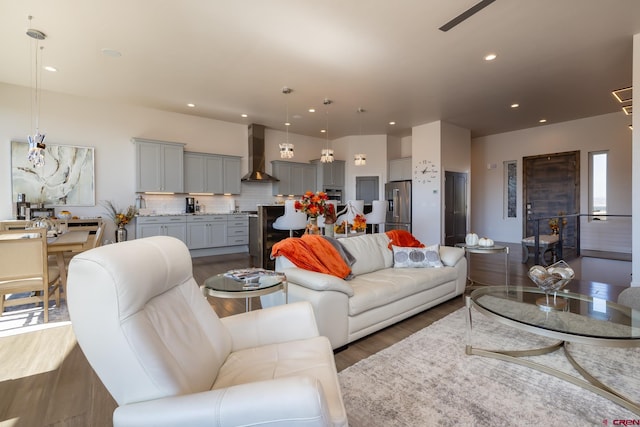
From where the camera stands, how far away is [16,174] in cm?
503

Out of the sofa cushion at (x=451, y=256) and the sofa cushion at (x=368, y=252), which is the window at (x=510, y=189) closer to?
the sofa cushion at (x=451, y=256)

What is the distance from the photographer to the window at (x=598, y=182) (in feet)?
22.3

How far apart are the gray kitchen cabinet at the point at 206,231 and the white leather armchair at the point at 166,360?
515 cm

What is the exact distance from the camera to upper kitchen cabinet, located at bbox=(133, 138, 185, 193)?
588cm

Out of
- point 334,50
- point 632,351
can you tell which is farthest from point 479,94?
point 632,351

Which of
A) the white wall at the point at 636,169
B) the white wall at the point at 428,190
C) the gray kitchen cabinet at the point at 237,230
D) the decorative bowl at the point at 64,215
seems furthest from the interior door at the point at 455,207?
the decorative bowl at the point at 64,215

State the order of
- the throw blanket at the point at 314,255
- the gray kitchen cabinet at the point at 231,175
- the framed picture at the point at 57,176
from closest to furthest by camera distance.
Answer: the throw blanket at the point at 314,255, the framed picture at the point at 57,176, the gray kitchen cabinet at the point at 231,175

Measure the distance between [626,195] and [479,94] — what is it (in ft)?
13.9

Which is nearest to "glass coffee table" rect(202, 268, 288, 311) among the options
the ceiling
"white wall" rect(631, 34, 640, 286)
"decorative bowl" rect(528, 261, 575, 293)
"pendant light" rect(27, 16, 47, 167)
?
"decorative bowl" rect(528, 261, 575, 293)

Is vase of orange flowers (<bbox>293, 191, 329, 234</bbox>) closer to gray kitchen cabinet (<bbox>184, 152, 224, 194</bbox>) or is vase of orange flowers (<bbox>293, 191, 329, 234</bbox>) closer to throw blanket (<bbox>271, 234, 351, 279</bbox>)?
throw blanket (<bbox>271, 234, 351, 279</bbox>)

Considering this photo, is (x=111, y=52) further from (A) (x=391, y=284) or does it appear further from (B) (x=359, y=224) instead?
(A) (x=391, y=284)

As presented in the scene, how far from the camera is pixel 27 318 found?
10.0 ft

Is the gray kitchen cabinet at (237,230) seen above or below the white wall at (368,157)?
below

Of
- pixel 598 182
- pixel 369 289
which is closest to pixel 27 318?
pixel 369 289
